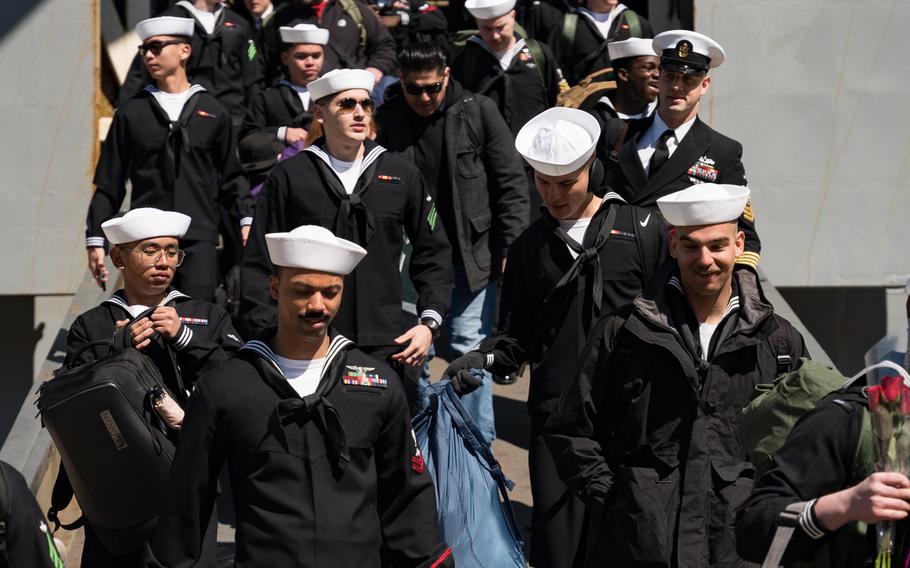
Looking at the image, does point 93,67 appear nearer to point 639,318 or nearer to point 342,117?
point 342,117

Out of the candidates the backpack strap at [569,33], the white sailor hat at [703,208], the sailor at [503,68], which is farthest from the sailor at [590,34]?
the white sailor hat at [703,208]

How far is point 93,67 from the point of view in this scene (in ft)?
36.9

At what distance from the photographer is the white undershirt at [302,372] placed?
496 centimetres

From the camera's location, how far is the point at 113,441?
6.02m

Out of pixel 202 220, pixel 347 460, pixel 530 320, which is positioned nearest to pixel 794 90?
pixel 202 220

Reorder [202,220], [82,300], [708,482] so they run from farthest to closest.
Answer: [82,300], [202,220], [708,482]

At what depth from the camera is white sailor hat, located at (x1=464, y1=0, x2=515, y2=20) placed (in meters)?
9.45

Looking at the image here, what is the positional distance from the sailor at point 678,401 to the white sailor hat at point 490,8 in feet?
14.2

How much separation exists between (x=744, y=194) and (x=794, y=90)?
6.20 m

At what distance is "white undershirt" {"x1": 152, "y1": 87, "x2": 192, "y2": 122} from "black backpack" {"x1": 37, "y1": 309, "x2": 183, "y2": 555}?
2720mm

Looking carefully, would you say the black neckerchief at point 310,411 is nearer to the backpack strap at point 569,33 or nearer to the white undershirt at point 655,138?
the white undershirt at point 655,138

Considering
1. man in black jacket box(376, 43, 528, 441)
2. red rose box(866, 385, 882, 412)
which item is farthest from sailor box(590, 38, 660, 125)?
red rose box(866, 385, 882, 412)

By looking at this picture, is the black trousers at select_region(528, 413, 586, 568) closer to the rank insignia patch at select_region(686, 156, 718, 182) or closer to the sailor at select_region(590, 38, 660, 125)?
the rank insignia patch at select_region(686, 156, 718, 182)

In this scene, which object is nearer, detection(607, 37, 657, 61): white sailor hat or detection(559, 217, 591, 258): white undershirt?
detection(559, 217, 591, 258): white undershirt
